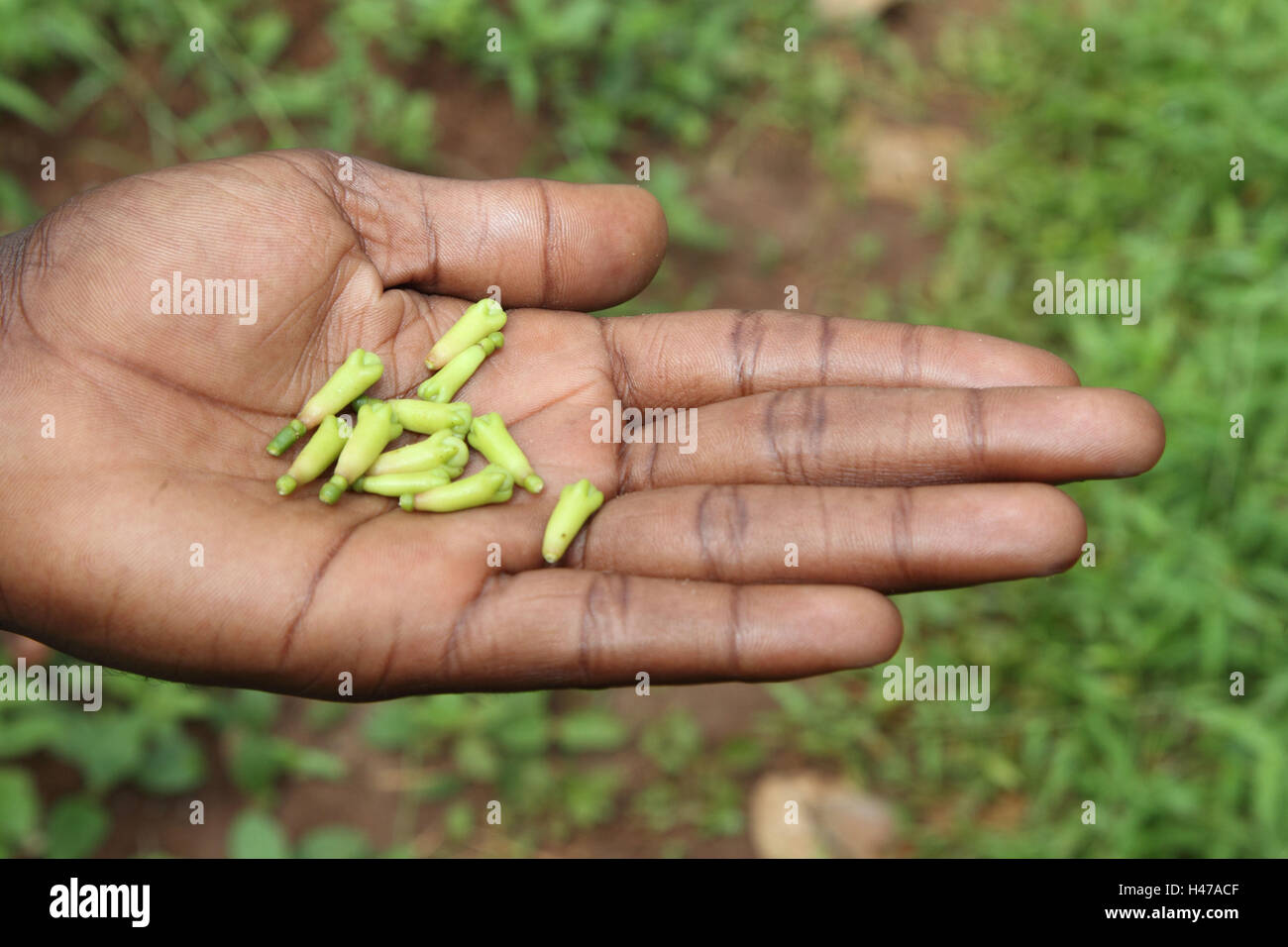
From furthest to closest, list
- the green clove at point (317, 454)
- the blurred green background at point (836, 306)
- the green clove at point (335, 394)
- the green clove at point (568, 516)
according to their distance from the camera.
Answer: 1. the blurred green background at point (836, 306)
2. the green clove at point (335, 394)
3. the green clove at point (317, 454)
4. the green clove at point (568, 516)

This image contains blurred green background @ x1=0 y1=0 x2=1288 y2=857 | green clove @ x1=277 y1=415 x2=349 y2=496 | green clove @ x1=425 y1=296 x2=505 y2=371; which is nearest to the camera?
green clove @ x1=277 y1=415 x2=349 y2=496

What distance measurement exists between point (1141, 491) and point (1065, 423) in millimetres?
3103

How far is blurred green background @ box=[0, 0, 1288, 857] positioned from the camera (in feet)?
21.7

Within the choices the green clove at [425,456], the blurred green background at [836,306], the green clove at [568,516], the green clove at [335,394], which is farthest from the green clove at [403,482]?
the blurred green background at [836,306]

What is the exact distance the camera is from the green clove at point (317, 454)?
4.93m

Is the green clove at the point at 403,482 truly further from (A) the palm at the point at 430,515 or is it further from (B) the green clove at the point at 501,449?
(B) the green clove at the point at 501,449

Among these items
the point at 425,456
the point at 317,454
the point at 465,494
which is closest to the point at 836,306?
Result: the point at 425,456

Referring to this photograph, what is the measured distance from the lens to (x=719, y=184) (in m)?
8.91

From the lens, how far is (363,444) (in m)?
5.05

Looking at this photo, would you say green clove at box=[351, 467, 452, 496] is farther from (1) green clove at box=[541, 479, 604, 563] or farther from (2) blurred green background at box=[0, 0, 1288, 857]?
(2) blurred green background at box=[0, 0, 1288, 857]

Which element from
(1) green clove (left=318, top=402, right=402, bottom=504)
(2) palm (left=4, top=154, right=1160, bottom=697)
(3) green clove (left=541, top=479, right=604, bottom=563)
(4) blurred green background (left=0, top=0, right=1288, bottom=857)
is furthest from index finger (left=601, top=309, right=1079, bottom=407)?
(4) blurred green background (left=0, top=0, right=1288, bottom=857)

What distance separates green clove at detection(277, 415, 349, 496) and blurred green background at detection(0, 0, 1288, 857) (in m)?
2.34

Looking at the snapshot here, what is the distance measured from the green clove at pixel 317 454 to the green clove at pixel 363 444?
Result: 0.05m

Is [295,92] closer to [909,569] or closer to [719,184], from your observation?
[719,184]
